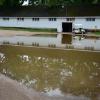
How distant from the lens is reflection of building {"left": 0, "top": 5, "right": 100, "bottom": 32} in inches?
2221

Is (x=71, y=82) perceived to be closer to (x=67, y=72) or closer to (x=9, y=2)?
(x=67, y=72)

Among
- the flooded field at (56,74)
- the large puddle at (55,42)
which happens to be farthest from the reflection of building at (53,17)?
the flooded field at (56,74)

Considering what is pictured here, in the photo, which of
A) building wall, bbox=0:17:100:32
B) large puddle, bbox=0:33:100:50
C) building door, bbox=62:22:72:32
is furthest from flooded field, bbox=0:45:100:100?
building door, bbox=62:22:72:32

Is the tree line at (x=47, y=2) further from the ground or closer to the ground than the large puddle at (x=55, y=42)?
further from the ground

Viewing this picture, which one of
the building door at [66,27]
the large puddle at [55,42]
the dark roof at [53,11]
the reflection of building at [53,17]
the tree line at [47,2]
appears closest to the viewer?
the large puddle at [55,42]

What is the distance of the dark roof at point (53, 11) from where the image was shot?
57284 mm

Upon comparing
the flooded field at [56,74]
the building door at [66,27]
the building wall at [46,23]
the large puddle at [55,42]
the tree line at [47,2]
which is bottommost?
the flooded field at [56,74]

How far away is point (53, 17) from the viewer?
59125mm

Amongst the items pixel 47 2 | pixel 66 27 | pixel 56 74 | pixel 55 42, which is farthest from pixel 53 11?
pixel 56 74

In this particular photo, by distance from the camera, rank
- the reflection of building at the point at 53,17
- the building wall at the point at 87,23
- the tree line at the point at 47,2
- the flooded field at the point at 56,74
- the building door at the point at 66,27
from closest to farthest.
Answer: the flooded field at the point at 56,74 < the building wall at the point at 87,23 < the reflection of building at the point at 53,17 < the building door at the point at 66,27 < the tree line at the point at 47,2

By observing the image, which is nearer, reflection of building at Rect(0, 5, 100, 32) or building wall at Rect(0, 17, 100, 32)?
building wall at Rect(0, 17, 100, 32)

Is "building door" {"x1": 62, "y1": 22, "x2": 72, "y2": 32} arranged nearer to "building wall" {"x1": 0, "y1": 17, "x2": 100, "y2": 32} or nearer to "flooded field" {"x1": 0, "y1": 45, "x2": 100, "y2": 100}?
"building wall" {"x1": 0, "y1": 17, "x2": 100, "y2": 32}

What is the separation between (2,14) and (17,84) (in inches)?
2148

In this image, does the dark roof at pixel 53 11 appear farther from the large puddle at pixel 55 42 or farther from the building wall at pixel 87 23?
the large puddle at pixel 55 42
